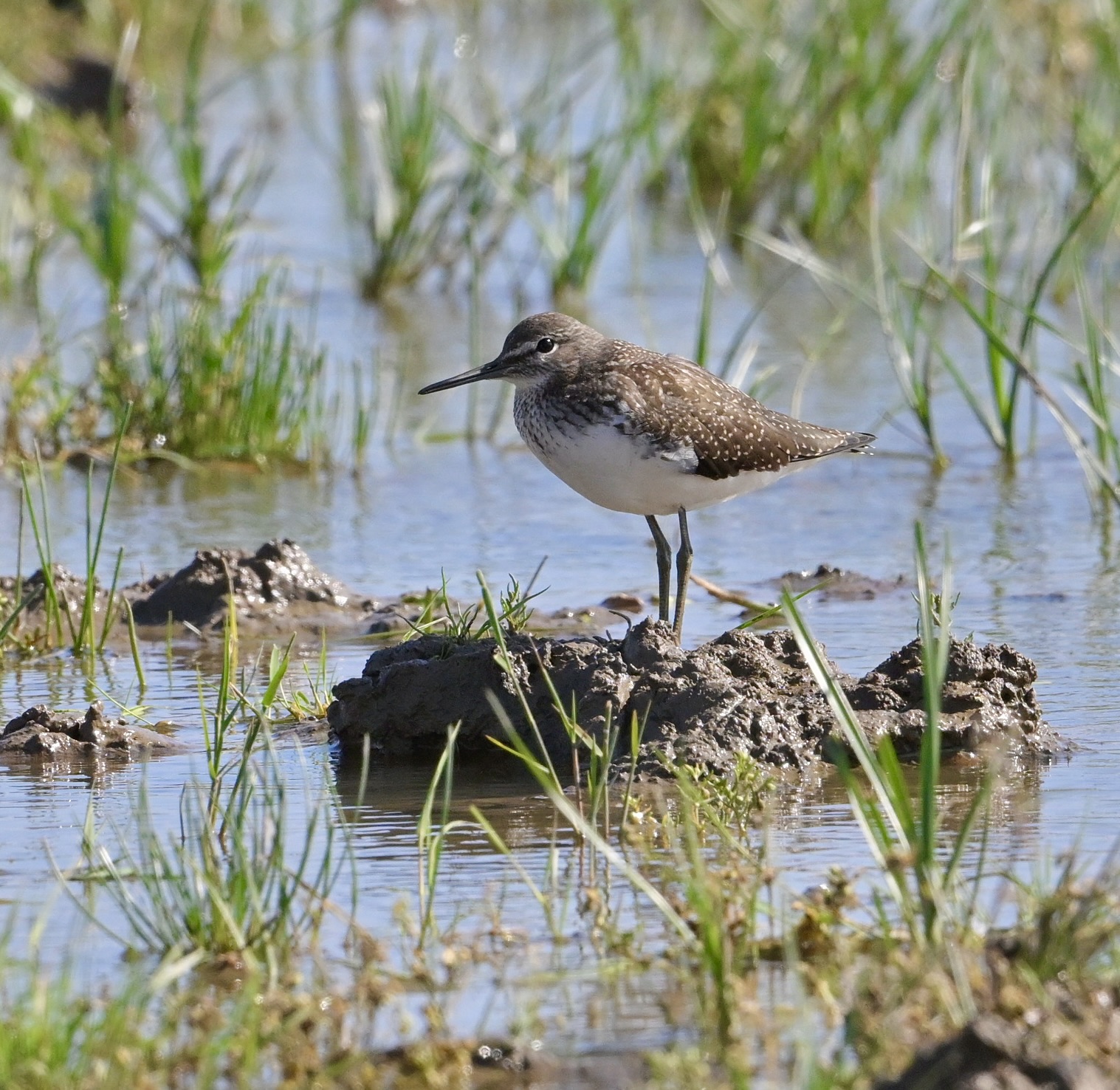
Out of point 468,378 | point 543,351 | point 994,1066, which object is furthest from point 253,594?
point 994,1066

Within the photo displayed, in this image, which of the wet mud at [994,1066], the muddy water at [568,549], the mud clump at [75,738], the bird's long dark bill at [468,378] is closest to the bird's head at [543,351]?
the bird's long dark bill at [468,378]

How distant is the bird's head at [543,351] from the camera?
6.48 metres

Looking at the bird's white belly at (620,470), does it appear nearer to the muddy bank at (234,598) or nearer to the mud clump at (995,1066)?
the muddy bank at (234,598)

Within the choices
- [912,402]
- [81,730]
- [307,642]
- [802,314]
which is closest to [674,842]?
[81,730]

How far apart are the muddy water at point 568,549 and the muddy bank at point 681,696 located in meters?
0.15

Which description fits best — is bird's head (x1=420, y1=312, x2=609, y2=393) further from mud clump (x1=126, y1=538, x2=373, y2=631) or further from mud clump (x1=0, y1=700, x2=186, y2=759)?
mud clump (x1=0, y1=700, x2=186, y2=759)

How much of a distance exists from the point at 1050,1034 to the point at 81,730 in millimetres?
2991

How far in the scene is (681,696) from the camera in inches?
197

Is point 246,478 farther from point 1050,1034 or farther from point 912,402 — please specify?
point 1050,1034

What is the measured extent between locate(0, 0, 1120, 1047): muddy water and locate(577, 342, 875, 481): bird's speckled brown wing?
0.61m

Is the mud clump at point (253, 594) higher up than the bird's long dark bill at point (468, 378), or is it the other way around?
the bird's long dark bill at point (468, 378)

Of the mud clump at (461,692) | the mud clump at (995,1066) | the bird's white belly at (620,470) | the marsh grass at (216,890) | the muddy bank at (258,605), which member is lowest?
the mud clump at (995,1066)

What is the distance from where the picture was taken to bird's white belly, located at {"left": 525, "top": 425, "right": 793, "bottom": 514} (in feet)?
20.1

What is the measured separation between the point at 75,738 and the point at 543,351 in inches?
84.9
